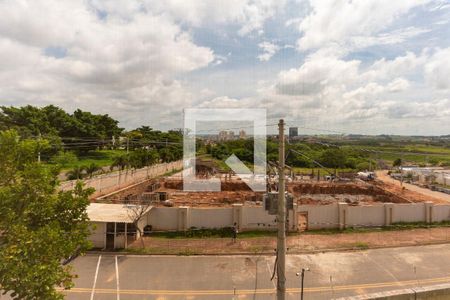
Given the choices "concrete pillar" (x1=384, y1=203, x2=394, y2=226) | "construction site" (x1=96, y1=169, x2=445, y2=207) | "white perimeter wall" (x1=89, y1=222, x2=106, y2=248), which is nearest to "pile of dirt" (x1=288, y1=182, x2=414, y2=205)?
"construction site" (x1=96, y1=169, x2=445, y2=207)

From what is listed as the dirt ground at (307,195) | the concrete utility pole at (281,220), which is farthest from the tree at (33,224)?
the dirt ground at (307,195)

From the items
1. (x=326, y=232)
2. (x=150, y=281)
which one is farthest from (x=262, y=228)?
(x=150, y=281)

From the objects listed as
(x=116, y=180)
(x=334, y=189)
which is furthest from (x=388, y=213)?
(x=116, y=180)

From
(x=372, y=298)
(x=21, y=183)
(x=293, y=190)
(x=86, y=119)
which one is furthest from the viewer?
(x=86, y=119)

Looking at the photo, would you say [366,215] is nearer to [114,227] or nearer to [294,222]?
[294,222]

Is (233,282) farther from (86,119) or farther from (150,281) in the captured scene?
(86,119)

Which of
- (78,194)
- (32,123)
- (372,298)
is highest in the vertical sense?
(32,123)

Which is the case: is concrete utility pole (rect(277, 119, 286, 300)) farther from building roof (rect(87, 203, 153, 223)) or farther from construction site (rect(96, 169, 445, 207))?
construction site (rect(96, 169, 445, 207))

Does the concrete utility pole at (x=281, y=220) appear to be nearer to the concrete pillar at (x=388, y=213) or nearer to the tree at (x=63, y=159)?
the concrete pillar at (x=388, y=213)
